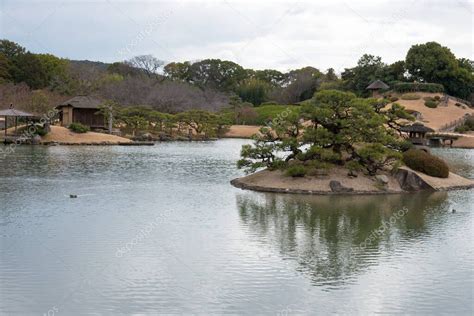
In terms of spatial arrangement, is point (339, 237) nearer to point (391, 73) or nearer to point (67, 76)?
point (67, 76)

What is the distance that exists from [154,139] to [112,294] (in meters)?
46.5

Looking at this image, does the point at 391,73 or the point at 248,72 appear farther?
the point at 248,72

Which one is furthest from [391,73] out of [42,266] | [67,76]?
[42,266]

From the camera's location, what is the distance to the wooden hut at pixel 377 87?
75.5 meters

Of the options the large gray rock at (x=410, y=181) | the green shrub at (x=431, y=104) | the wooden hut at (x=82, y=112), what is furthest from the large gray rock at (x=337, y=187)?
the green shrub at (x=431, y=104)

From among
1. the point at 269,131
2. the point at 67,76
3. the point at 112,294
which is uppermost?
the point at 67,76

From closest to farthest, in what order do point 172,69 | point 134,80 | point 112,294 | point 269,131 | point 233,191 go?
point 112,294
point 233,191
point 269,131
point 134,80
point 172,69

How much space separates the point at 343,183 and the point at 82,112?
36847mm

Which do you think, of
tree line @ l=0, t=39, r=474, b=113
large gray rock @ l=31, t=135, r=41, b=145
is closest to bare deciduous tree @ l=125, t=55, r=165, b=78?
tree line @ l=0, t=39, r=474, b=113

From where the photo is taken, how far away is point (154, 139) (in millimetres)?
56469

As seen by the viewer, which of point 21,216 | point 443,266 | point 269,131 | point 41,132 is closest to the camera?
point 443,266

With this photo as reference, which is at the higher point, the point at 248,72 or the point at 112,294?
the point at 248,72

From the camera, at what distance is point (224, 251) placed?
44.4 ft

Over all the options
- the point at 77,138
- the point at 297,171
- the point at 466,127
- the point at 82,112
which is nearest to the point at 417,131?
the point at 466,127
